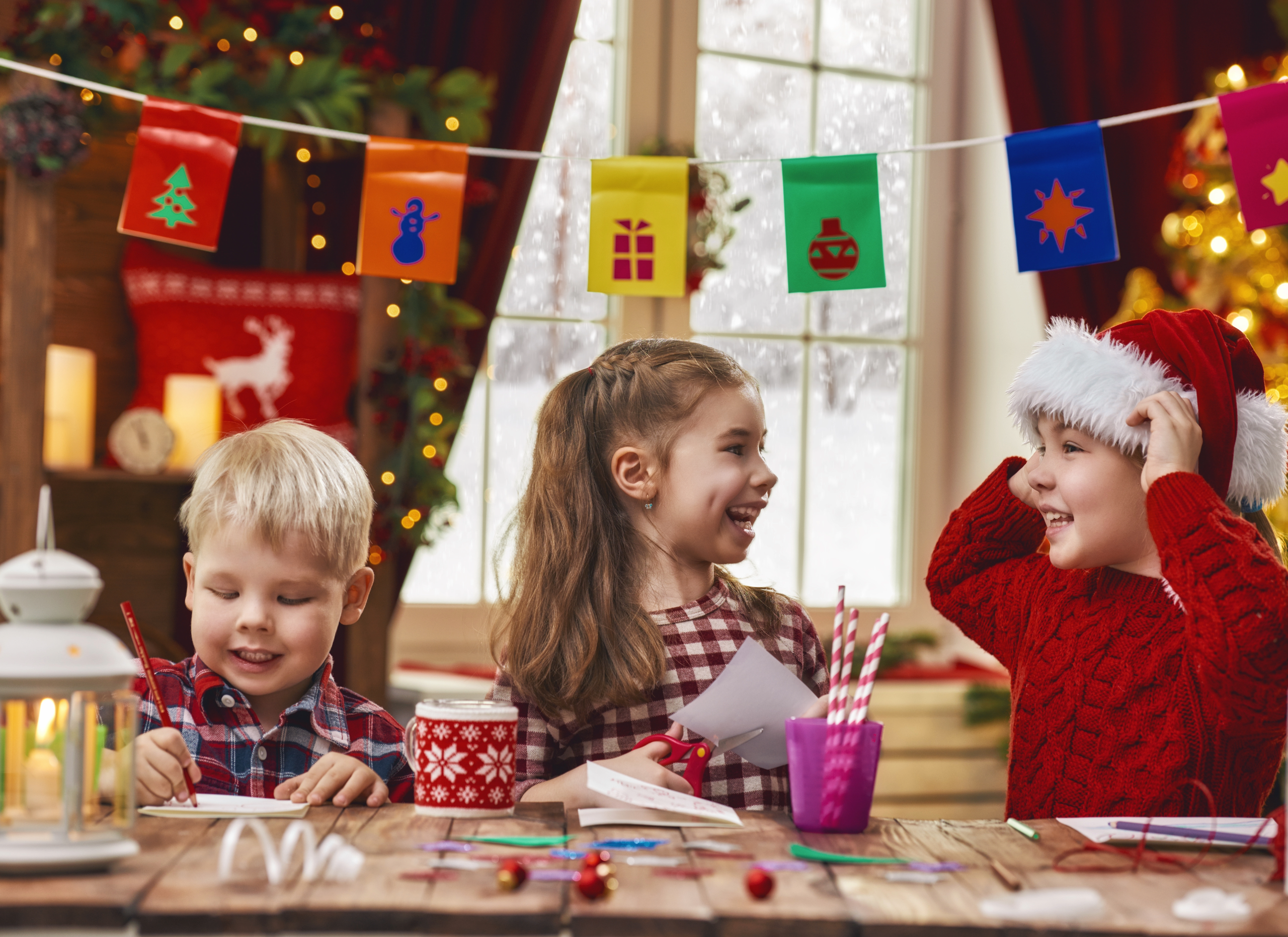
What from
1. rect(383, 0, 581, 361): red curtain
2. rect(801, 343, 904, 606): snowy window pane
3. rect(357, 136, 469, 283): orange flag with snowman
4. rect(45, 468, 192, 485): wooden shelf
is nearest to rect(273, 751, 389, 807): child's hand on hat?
rect(357, 136, 469, 283): orange flag with snowman

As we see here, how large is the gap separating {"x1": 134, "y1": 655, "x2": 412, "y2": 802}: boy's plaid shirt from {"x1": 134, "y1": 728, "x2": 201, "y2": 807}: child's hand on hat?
217 millimetres

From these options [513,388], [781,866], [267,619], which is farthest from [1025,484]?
[513,388]

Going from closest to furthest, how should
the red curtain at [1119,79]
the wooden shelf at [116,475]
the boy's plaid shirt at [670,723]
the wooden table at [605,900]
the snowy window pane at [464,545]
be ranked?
the wooden table at [605,900] < the boy's plaid shirt at [670,723] < the wooden shelf at [116,475] < the snowy window pane at [464,545] < the red curtain at [1119,79]

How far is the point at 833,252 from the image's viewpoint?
1.94 metres

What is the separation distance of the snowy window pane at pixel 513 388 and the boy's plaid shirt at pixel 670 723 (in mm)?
2060

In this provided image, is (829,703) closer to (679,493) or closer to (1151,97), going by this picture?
(679,493)

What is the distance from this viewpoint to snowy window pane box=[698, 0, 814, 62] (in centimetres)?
377

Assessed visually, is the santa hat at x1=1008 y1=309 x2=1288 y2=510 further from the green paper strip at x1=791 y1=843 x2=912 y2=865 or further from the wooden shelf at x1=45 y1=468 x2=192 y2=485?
the wooden shelf at x1=45 y1=468 x2=192 y2=485

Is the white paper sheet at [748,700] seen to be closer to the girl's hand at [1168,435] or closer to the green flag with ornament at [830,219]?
the girl's hand at [1168,435]

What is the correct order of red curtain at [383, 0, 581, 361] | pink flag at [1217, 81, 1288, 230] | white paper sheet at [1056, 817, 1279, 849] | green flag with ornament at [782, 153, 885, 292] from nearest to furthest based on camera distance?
white paper sheet at [1056, 817, 1279, 849], pink flag at [1217, 81, 1288, 230], green flag with ornament at [782, 153, 885, 292], red curtain at [383, 0, 581, 361]

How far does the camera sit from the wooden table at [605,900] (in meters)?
0.78

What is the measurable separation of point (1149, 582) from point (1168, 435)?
0.61ft

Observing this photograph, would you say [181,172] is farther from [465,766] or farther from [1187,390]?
[1187,390]

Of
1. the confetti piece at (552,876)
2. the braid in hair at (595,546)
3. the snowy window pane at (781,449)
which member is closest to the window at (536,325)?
the snowy window pane at (781,449)
